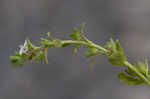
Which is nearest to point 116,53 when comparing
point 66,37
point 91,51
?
point 91,51

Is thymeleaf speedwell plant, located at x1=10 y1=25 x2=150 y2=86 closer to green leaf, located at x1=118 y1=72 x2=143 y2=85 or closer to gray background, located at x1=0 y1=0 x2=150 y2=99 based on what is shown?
green leaf, located at x1=118 y1=72 x2=143 y2=85

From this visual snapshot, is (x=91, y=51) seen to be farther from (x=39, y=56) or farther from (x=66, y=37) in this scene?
(x=66, y=37)

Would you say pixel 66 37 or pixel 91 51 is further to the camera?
pixel 66 37

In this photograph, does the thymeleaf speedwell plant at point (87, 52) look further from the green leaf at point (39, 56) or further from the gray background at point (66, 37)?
the gray background at point (66, 37)

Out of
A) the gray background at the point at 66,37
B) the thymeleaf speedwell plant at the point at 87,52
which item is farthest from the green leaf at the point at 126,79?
the gray background at the point at 66,37

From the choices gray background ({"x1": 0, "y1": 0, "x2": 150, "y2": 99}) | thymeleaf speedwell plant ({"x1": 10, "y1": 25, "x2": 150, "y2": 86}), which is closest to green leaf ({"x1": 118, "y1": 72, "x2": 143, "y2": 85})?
thymeleaf speedwell plant ({"x1": 10, "y1": 25, "x2": 150, "y2": 86})

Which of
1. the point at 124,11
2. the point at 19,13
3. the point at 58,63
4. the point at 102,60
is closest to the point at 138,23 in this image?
the point at 124,11

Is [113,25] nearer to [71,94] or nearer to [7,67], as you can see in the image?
[71,94]

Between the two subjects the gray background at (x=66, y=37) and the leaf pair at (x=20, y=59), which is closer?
the leaf pair at (x=20, y=59)
